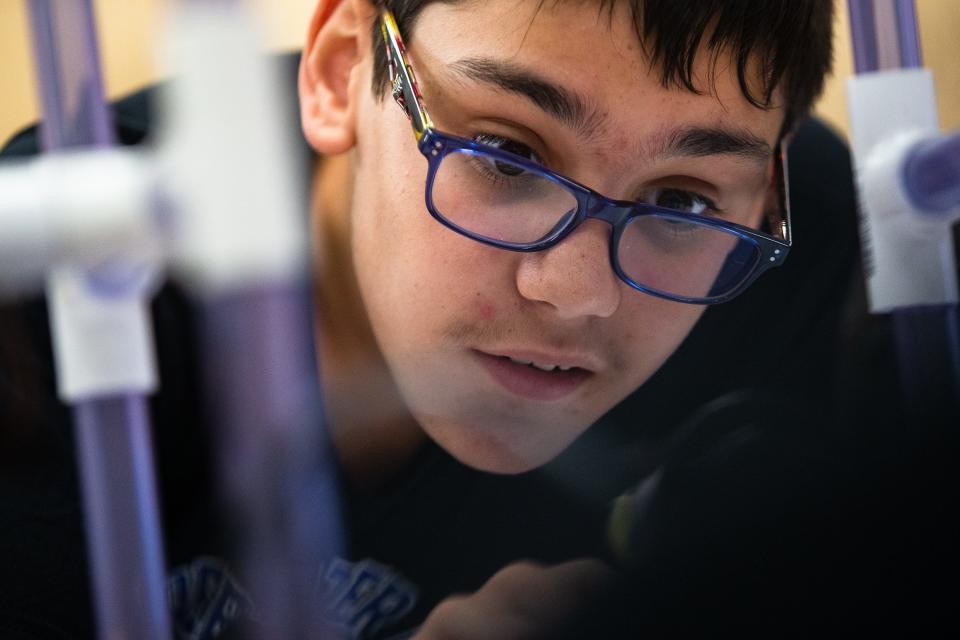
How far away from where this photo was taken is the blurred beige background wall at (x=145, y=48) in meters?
0.64

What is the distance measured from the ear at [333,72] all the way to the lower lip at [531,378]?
0.18m

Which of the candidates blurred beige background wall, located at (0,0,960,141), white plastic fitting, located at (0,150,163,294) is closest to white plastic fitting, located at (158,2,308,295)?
white plastic fitting, located at (0,150,163,294)

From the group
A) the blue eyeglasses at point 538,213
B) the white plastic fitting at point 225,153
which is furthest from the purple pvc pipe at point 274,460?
the blue eyeglasses at point 538,213

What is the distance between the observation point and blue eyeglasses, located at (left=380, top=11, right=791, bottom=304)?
0.60 metres

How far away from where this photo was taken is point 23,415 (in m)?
0.69

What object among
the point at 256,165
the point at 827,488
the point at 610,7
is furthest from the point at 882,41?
the point at 256,165

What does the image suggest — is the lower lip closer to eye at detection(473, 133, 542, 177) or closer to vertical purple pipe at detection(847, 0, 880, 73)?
eye at detection(473, 133, 542, 177)

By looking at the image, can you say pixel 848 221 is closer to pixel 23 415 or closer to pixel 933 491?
pixel 933 491

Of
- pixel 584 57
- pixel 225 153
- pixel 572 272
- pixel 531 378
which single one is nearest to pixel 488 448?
pixel 531 378

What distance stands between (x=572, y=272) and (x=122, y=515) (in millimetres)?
284

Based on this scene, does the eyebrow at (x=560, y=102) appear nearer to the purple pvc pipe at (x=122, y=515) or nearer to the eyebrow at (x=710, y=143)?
the eyebrow at (x=710, y=143)

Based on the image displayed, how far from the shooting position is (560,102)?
0.60m

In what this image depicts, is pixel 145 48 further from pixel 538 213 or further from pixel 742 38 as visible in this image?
pixel 742 38

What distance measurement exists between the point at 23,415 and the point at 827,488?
513 millimetres
